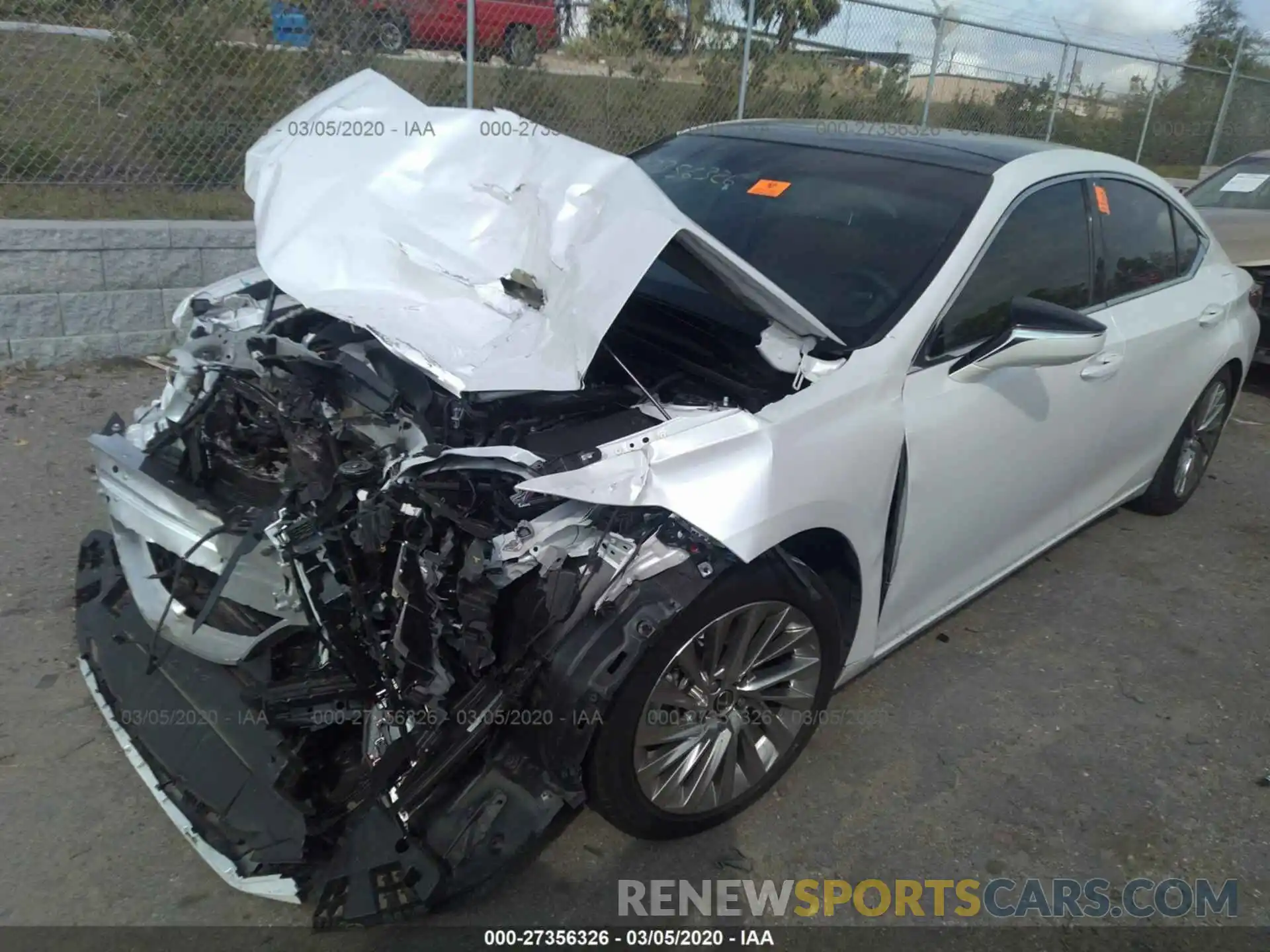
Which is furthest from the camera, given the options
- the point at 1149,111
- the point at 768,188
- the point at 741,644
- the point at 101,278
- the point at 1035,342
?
the point at 1149,111

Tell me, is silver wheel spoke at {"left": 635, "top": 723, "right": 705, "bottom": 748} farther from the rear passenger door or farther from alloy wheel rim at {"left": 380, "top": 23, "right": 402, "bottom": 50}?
alloy wheel rim at {"left": 380, "top": 23, "right": 402, "bottom": 50}

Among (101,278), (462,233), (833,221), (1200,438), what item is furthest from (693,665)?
(101,278)

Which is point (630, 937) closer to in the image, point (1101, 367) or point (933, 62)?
point (1101, 367)

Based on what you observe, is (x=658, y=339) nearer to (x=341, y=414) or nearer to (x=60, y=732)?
(x=341, y=414)

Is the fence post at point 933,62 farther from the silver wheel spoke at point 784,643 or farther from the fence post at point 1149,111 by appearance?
the silver wheel spoke at point 784,643

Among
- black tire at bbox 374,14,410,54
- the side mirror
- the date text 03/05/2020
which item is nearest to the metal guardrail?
black tire at bbox 374,14,410,54

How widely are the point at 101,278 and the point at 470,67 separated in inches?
111

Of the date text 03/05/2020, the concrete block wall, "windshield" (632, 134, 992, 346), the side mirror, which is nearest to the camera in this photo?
the date text 03/05/2020

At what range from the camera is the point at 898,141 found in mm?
3521

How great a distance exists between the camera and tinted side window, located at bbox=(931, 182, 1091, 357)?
288cm

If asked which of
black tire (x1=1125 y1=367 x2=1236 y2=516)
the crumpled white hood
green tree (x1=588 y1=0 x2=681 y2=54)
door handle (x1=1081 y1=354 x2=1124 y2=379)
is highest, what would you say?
green tree (x1=588 y1=0 x2=681 y2=54)

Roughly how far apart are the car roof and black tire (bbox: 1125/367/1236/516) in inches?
65.1

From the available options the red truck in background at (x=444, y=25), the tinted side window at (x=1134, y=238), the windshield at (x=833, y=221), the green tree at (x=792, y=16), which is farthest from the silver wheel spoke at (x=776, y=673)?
the green tree at (x=792, y=16)

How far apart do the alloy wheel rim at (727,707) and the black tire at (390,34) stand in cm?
570
